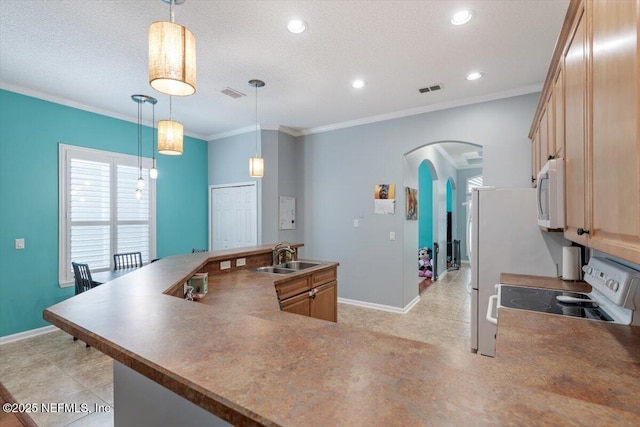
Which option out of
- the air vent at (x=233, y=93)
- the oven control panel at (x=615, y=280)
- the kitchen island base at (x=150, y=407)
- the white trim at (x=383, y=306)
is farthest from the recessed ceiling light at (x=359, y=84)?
the kitchen island base at (x=150, y=407)

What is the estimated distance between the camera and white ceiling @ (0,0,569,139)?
2297 millimetres

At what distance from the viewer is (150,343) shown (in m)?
0.91

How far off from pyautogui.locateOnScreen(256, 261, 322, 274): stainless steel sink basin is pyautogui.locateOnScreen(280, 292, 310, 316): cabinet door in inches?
12.6

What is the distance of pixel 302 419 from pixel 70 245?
4801mm

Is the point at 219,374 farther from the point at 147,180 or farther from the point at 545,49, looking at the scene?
the point at 147,180

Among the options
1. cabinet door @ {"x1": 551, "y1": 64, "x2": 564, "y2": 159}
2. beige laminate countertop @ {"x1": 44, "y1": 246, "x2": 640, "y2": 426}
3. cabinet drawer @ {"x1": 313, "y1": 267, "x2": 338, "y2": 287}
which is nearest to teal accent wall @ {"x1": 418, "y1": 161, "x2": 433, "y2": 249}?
cabinet drawer @ {"x1": 313, "y1": 267, "x2": 338, "y2": 287}

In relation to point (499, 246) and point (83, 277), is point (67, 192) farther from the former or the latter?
point (499, 246)

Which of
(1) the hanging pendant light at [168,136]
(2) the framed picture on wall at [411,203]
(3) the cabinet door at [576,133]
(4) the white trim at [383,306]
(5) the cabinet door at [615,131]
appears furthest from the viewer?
(2) the framed picture on wall at [411,203]

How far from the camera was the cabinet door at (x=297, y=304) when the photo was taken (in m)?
2.53

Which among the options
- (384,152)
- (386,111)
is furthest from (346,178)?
(386,111)

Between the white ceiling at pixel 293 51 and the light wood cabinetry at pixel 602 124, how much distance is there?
118 cm

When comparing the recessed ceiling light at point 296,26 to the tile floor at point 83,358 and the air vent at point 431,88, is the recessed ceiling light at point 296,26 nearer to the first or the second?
the air vent at point 431,88

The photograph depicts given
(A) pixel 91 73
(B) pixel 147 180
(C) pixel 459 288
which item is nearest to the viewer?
(A) pixel 91 73

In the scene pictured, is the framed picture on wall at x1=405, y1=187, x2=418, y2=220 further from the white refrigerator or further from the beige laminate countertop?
the beige laminate countertop
